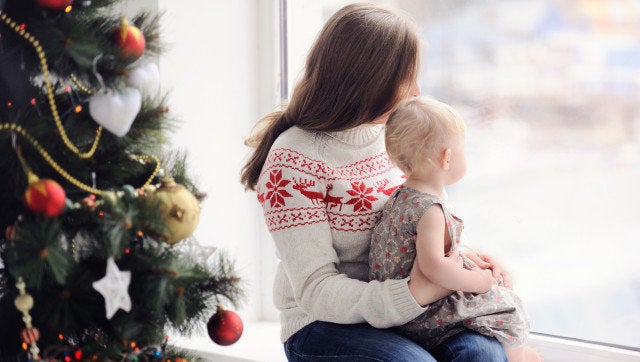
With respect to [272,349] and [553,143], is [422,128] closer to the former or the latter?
[553,143]

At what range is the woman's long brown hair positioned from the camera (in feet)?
4.77

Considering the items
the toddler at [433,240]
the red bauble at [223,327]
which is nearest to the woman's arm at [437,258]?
the toddler at [433,240]

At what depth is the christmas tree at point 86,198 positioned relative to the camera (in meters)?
1.06

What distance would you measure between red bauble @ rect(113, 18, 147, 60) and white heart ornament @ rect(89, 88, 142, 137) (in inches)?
2.2

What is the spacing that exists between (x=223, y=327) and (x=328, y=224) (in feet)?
1.07

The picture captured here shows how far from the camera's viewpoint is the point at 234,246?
78.8 inches

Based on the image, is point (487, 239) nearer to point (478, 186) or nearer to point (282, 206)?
point (478, 186)

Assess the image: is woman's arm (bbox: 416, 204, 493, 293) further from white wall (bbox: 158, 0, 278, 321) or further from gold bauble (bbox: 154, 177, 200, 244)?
white wall (bbox: 158, 0, 278, 321)

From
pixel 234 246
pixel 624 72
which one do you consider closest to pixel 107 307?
pixel 234 246

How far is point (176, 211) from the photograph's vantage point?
3.74ft

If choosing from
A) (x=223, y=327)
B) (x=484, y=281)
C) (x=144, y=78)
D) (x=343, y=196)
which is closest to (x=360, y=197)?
(x=343, y=196)

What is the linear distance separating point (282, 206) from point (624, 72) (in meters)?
0.80

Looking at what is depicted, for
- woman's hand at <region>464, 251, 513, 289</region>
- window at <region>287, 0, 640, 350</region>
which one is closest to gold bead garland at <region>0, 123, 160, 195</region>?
woman's hand at <region>464, 251, 513, 289</region>

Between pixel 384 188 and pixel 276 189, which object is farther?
pixel 384 188
